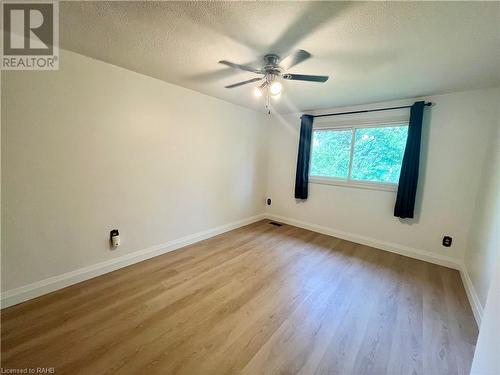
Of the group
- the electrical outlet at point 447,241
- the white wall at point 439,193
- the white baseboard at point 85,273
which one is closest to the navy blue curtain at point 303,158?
the white wall at point 439,193

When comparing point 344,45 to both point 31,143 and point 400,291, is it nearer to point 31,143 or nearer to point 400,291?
point 400,291

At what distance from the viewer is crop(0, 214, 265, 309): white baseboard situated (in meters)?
1.73

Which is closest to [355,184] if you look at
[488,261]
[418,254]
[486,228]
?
[418,254]

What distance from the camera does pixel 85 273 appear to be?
2094 millimetres

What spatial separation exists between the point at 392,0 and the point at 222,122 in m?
2.50

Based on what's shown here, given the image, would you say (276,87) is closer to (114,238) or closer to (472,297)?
(114,238)

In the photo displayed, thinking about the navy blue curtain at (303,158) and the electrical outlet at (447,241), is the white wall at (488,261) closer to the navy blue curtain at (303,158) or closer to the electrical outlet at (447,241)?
the electrical outlet at (447,241)

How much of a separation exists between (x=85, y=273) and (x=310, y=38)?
9.74 ft

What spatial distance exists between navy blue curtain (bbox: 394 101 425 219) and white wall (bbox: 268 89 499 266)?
0.14m

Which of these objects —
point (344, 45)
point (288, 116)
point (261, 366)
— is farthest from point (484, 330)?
point (288, 116)

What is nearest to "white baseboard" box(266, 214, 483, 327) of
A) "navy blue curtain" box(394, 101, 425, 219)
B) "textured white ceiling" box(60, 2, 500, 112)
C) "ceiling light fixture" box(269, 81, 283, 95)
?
"navy blue curtain" box(394, 101, 425, 219)

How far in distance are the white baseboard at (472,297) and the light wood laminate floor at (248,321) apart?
5 centimetres

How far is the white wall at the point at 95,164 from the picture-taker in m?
1.70

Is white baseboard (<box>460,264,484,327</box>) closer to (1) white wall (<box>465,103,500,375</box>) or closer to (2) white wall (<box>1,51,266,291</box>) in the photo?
(1) white wall (<box>465,103,500,375</box>)
